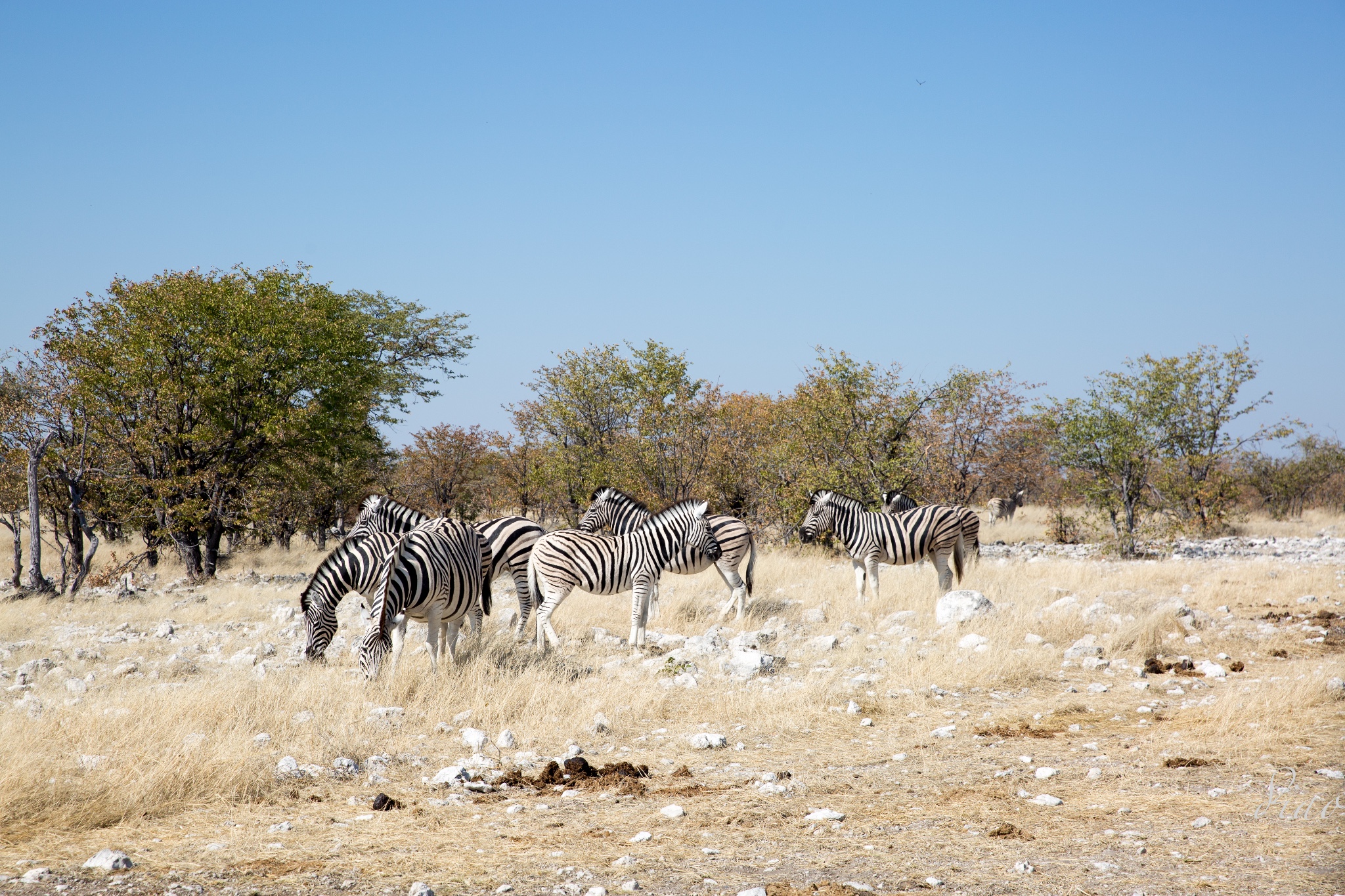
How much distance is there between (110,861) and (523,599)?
7.52m

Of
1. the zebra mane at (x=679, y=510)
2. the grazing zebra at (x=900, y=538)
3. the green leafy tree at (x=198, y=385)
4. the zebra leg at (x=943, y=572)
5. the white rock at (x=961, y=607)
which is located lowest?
the white rock at (x=961, y=607)

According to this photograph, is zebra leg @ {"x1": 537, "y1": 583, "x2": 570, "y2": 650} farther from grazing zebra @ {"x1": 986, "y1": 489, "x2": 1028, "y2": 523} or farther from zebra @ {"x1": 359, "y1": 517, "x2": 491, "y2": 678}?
grazing zebra @ {"x1": 986, "y1": 489, "x2": 1028, "y2": 523}

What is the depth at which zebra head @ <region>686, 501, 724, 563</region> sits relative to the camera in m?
13.0

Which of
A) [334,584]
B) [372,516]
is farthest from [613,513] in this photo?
[334,584]

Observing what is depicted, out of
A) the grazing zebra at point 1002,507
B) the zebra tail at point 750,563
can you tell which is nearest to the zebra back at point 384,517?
the zebra tail at point 750,563

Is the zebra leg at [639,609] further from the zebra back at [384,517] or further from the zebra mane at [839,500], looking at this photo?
the zebra mane at [839,500]

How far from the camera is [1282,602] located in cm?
1427

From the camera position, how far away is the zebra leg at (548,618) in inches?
454

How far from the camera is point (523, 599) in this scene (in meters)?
12.6

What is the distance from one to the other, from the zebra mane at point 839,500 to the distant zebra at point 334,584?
8.08 m

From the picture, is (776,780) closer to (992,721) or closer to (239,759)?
(992,721)

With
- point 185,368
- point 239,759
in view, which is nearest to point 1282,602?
point 239,759

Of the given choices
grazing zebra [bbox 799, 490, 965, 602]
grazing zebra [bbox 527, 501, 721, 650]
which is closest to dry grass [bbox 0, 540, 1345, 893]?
grazing zebra [bbox 527, 501, 721, 650]

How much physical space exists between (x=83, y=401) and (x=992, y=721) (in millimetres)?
18208
